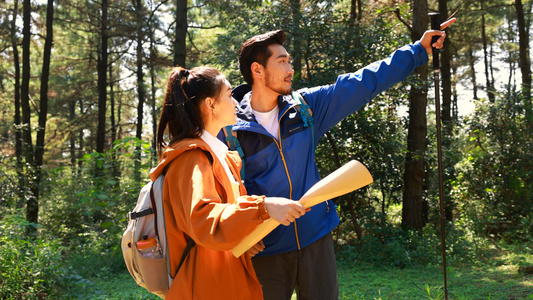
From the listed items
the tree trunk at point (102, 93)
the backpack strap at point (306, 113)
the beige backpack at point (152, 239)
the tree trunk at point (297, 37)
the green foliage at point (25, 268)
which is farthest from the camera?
the tree trunk at point (102, 93)

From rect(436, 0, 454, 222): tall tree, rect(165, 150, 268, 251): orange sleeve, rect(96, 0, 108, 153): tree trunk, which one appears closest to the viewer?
rect(165, 150, 268, 251): orange sleeve

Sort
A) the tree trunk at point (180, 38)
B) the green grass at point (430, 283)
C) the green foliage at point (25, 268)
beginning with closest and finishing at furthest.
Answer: the green foliage at point (25, 268) → the green grass at point (430, 283) → the tree trunk at point (180, 38)

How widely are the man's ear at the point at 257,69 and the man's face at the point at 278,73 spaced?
0.04 m

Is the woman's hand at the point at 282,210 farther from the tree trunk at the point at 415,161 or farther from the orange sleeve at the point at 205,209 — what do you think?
the tree trunk at the point at 415,161

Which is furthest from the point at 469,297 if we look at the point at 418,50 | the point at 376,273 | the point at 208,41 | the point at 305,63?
the point at 208,41

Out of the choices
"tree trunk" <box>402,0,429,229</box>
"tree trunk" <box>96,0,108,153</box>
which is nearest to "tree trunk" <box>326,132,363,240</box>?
"tree trunk" <box>402,0,429,229</box>

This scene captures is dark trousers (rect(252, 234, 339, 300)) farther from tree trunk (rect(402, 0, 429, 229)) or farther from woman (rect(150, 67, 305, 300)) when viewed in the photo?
tree trunk (rect(402, 0, 429, 229))

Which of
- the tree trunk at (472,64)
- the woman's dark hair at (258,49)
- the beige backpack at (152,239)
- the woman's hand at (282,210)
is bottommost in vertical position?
the beige backpack at (152,239)

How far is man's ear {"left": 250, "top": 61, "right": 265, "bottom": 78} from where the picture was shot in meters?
2.73

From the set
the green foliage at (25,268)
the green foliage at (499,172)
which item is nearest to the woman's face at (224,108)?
the green foliage at (25,268)

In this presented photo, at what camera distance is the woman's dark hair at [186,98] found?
6.03 feet

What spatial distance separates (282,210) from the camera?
157cm

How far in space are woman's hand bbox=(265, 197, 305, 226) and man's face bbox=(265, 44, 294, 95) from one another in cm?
119

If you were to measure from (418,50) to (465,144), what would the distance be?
773cm
